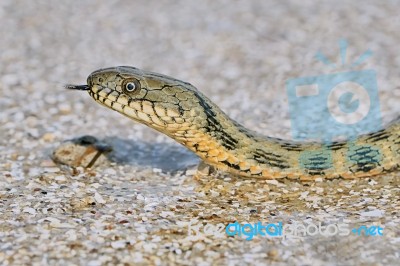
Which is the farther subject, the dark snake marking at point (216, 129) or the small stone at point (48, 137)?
the small stone at point (48, 137)

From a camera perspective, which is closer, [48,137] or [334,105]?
[48,137]

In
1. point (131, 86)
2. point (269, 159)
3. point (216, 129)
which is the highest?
point (131, 86)

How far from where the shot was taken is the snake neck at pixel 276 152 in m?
4.93

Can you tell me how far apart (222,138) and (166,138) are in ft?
4.10

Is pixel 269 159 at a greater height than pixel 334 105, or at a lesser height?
lesser

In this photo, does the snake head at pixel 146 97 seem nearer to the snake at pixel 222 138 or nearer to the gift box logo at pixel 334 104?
the snake at pixel 222 138

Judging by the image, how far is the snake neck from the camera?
493 cm

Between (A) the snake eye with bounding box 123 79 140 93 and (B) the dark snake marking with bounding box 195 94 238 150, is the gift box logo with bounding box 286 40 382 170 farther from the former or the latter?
(A) the snake eye with bounding box 123 79 140 93

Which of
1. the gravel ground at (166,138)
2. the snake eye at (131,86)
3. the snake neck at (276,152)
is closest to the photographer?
the gravel ground at (166,138)

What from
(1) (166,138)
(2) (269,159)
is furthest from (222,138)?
(1) (166,138)

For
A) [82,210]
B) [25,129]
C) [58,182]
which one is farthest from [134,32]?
[82,210]

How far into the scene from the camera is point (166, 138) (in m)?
6.13

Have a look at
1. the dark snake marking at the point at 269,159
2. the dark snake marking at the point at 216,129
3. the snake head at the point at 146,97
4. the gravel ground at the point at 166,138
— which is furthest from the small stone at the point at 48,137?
the dark snake marking at the point at 269,159

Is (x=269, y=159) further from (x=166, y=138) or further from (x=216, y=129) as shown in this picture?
(x=166, y=138)
